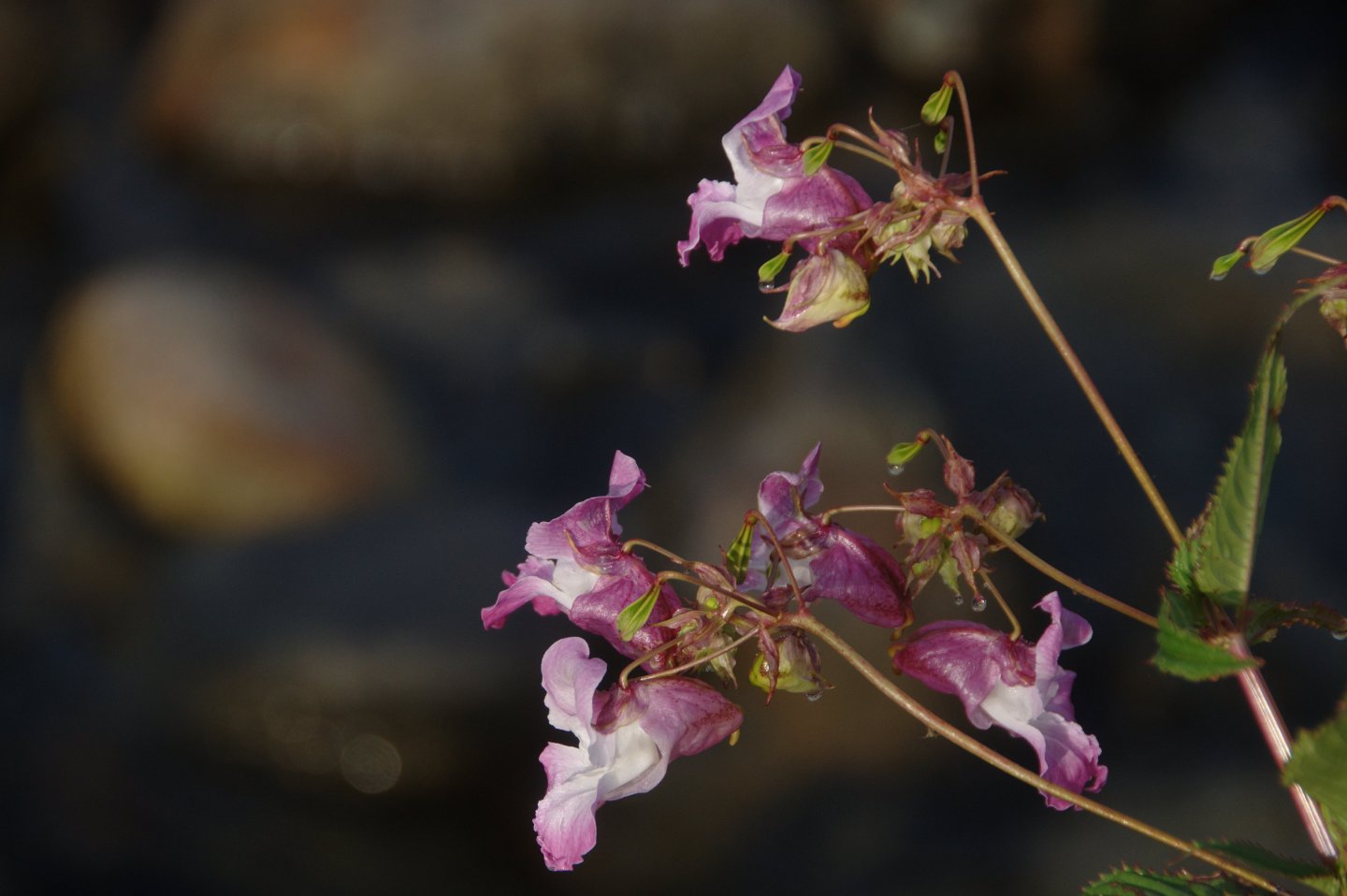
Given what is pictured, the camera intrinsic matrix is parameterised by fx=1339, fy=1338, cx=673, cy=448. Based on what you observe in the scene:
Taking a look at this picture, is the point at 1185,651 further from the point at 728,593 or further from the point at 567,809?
the point at 567,809

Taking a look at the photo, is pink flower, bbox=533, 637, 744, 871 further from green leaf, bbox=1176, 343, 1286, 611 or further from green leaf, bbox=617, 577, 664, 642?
green leaf, bbox=1176, 343, 1286, 611

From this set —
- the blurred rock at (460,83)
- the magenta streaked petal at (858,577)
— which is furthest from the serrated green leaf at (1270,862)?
the blurred rock at (460,83)

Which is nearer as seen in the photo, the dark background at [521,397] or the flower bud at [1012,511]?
the flower bud at [1012,511]

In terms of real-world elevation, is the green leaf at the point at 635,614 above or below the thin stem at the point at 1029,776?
above

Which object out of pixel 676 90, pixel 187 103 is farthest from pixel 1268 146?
pixel 187 103

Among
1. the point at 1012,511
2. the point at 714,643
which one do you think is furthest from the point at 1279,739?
the point at 714,643

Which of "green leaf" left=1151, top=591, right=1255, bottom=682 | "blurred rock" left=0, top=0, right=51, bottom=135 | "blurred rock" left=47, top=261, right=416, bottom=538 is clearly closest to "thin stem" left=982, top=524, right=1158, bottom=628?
"green leaf" left=1151, top=591, right=1255, bottom=682

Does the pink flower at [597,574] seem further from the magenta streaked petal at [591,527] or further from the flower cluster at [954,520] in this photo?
the flower cluster at [954,520]
